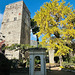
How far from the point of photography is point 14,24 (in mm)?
19828

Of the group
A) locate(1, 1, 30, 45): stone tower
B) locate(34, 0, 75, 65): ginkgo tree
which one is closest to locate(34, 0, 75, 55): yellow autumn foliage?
locate(34, 0, 75, 65): ginkgo tree

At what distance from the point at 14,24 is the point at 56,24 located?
461 inches

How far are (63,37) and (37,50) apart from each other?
5.95 meters

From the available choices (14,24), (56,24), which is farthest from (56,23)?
(14,24)

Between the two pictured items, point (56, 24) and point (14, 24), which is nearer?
point (56, 24)

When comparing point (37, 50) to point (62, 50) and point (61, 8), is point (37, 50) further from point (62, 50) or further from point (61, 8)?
point (61, 8)

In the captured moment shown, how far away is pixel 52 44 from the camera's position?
1158 centimetres

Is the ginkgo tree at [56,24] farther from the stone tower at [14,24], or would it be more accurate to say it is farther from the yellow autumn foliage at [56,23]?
the stone tower at [14,24]

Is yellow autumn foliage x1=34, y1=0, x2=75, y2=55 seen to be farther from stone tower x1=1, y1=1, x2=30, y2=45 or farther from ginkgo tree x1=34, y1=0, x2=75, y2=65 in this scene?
stone tower x1=1, y1=1, x2=30, y2=45

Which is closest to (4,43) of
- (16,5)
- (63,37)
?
(16,5)

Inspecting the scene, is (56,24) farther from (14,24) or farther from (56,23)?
(14,24)

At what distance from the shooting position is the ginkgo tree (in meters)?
11.6

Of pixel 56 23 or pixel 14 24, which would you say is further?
pixel 14 24

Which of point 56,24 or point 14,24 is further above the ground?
point 14,24
